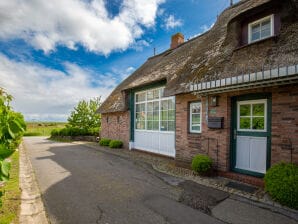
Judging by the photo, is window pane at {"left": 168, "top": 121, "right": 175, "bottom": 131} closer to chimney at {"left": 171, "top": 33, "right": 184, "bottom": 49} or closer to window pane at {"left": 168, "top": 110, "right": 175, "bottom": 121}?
window pane at {"left": 168, "top": 110, "right": 175, "bottom": 121}

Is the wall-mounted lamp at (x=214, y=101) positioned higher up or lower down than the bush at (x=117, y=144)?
higher up

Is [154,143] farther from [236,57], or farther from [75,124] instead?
[75,124]

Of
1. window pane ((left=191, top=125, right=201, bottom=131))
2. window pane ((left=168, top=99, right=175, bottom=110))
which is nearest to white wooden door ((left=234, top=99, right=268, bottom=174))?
window pane ((left=191, top=125, right=201, bottom=131))

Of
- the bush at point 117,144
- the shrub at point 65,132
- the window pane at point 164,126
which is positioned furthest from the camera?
the shrub at point 65,132

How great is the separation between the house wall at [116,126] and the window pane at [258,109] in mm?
7640

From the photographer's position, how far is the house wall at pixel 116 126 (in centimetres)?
1170

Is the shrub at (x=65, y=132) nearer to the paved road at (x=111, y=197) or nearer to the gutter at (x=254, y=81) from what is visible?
the paved road at (x=111, y=197)

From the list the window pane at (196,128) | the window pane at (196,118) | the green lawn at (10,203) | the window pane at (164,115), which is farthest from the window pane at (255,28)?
the green lawn at (10,203)

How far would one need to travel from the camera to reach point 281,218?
3.46 metres

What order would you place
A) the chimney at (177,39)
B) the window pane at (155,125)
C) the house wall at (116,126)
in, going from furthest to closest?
the chimney at (177,39)
the house wall at (116,126)
the window pane at (155,125)

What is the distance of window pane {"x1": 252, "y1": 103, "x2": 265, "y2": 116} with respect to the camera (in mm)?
5172

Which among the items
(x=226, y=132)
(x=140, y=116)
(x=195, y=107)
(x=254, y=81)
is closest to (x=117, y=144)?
(x=140, y=116)

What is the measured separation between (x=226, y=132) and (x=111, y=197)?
3930 mm

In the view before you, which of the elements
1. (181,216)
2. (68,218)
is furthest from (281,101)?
(68,218)
